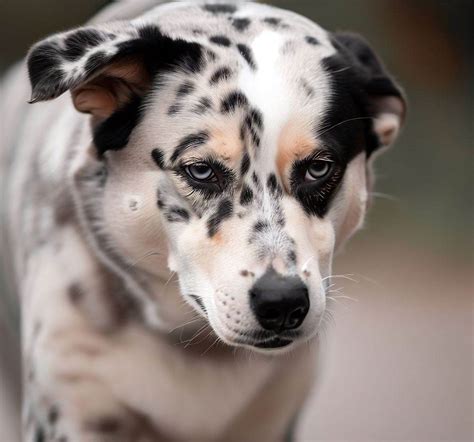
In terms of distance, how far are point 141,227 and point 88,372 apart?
1.21ft

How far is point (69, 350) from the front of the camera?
8.12ft

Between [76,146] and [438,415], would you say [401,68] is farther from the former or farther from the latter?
[76,146]

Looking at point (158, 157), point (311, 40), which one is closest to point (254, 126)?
point (158, 157)

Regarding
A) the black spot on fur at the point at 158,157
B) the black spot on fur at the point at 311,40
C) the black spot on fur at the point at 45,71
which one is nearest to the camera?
the black spot on fur at the point at 45,71

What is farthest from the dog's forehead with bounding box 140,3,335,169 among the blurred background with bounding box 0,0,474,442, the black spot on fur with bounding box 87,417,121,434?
the blurred background with bounding box 0,0,474,442

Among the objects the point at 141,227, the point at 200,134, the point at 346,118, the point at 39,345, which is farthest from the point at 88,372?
the point at 346,118

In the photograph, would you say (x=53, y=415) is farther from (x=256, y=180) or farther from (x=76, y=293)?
(x=256, y=180)

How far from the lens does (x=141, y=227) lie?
236 centimetres

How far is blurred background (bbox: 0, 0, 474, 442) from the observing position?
4.07m

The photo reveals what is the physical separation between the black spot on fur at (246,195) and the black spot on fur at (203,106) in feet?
0.59

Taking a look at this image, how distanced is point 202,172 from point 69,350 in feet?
1.85

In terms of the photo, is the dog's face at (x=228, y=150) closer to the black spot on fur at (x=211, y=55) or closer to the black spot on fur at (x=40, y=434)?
the black spot on fur at (x=211, y=55)

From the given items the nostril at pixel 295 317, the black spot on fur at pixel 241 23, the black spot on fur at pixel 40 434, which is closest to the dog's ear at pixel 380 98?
the black spot on fur at pixel 241 23

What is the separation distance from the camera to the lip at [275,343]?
217 centimetres
